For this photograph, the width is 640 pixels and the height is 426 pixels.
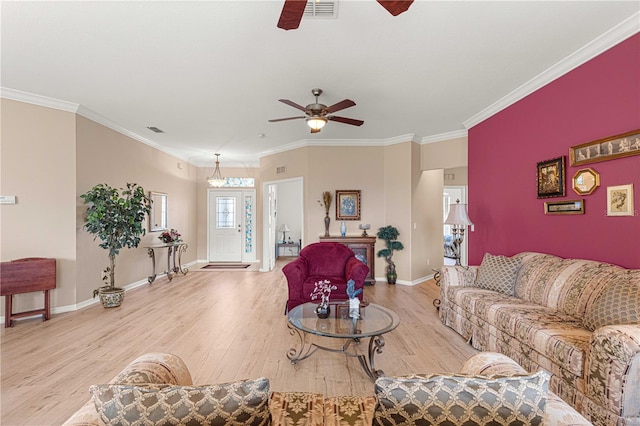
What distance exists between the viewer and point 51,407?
2129 mm

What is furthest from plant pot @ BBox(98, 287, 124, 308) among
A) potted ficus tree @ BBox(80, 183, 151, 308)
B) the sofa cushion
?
the sofa cushion

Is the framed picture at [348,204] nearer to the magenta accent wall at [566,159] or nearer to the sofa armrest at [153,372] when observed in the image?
the magenta accent wall at [566,159]

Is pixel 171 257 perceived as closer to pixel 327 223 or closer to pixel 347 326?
pixel 327 223

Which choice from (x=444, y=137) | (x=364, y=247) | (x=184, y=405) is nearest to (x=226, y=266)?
(x=364, y=247)

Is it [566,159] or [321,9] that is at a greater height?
[321,9]

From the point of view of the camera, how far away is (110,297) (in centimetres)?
428

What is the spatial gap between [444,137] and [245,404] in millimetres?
5867

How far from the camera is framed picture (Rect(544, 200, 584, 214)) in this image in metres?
2.93

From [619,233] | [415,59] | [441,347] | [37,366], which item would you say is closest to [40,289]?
[37,366]

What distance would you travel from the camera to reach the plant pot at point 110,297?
14.0 ft

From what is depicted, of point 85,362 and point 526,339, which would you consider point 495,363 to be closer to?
point 526,339

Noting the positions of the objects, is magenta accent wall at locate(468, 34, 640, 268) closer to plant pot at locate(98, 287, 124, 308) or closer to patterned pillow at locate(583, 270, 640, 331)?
patterned pillow at locate(583, 270, 640, 331)

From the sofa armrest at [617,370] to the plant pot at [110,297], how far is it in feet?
17.5

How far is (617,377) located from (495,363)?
2.91ft
